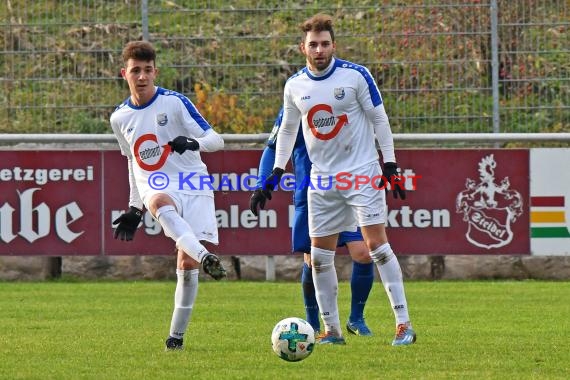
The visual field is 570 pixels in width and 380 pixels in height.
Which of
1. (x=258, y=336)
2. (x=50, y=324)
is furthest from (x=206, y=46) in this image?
(x=258, y=336)

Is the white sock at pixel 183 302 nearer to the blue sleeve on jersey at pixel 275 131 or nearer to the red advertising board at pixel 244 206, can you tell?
the blue sleeve on jersey at pixel 275 131

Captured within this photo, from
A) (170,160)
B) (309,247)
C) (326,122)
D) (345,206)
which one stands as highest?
(326,122)

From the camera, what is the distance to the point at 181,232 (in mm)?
8750

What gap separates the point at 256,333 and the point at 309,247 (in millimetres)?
738

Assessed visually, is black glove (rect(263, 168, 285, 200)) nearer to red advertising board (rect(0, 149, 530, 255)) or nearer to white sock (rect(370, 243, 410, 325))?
white sock (rect(370, 243, 410, 325))

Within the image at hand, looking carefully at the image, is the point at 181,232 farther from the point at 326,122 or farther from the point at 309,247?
the point at 309,247

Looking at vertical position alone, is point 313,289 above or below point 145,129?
below

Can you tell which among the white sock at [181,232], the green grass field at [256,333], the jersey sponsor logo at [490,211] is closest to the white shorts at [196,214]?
the white sock at [181,232]

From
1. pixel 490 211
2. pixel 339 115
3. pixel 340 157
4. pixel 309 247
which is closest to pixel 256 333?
pixel 309 247

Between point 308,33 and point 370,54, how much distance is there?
7.49 meters

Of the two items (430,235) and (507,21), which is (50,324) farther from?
(507,21)

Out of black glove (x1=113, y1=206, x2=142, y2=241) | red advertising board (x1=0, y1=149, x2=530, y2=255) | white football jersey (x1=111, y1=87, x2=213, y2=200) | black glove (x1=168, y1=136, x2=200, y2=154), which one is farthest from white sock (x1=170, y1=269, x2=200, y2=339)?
red advertising board (x1=0, y1=149, x2=530, y2=255)

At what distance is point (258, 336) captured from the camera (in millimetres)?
9898

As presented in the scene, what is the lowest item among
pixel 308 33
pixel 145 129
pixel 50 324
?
pixel 50 324
